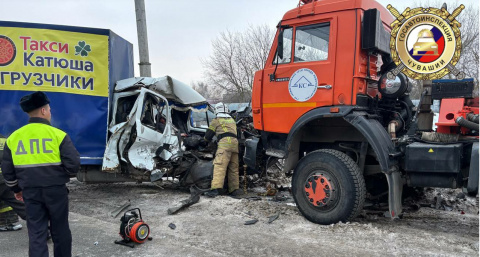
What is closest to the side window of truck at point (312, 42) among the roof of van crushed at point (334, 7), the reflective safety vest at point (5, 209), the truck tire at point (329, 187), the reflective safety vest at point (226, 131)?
the roof of van crushed at point (334, 7)

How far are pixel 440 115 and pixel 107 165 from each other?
4854mm

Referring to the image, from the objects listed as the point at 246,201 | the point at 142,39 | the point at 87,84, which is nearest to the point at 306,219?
the point at 246,201

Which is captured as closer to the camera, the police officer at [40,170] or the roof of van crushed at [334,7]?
the police officer at [40,170]

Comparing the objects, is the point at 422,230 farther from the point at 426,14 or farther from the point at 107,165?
the point at 107,165

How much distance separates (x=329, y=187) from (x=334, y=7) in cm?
227

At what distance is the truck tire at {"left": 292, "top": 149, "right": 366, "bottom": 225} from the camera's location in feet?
13.8

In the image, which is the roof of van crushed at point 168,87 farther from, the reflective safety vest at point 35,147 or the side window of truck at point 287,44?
the reflective safety vest at point 35,147

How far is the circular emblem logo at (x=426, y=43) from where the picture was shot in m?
3.67

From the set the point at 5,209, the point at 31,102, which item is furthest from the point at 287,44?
the point at 5,209

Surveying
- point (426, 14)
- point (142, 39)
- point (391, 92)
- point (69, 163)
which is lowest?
point (69, 163)

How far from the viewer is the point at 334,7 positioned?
444 centimetres

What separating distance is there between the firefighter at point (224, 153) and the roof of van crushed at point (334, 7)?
82.2 inches

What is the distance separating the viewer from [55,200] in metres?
3.12

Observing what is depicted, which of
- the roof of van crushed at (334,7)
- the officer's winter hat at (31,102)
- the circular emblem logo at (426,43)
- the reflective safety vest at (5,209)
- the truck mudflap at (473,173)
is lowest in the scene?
the reflective safety vest at (5,209)
